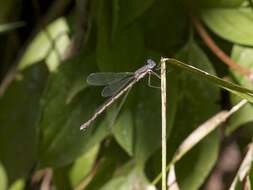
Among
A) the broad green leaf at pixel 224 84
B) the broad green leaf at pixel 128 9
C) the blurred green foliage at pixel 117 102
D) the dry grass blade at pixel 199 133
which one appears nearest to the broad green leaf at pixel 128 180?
A: the blurred green foliage at pixel 117 102

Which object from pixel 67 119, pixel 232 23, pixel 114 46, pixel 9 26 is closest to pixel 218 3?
pixel 232 23

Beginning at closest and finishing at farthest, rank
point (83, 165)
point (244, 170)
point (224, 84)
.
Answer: point (224, 84) → point (244, 170) → point (83, 165)

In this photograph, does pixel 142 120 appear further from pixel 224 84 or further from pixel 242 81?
pixel 224 84

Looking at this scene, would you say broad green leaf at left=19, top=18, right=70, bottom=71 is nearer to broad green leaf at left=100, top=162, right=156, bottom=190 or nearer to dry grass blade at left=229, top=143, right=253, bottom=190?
broad green leaf at left=100, top=162, right=156, bottom=190

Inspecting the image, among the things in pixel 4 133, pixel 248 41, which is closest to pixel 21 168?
pixel 4 133

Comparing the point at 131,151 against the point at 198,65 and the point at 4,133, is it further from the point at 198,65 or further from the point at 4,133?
the point at 4,133

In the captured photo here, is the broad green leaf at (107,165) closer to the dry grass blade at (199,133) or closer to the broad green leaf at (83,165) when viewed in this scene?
the broad green leaf at (83,165)

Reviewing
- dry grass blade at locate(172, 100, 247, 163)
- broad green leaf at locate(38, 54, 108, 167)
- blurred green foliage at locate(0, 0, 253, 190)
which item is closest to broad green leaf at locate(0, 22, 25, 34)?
blurred green foliage at locate(0, 0, 253, 190)
